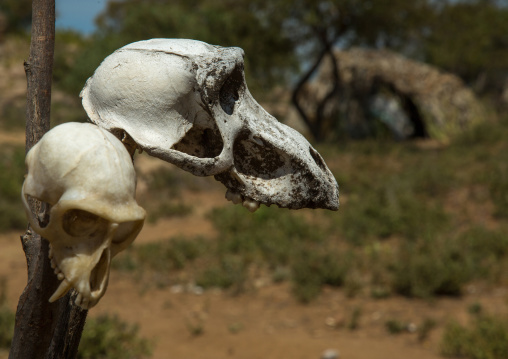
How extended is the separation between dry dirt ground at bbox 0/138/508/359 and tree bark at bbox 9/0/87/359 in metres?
3.61

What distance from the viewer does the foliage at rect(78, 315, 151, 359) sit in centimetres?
478

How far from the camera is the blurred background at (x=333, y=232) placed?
5543mm

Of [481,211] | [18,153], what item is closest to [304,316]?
[481,211]

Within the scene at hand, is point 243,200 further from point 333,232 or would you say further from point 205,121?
point 333,232

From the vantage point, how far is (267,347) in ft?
17.6

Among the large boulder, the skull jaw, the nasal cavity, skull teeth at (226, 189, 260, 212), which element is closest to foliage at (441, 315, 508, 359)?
the nasal cavity

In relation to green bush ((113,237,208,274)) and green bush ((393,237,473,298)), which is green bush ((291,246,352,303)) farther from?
green bush ((113,237,208,274))

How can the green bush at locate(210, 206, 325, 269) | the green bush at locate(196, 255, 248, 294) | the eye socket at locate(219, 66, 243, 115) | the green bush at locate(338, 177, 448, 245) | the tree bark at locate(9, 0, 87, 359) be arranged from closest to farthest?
the tree bark at locate(9, 0, 87, 359), the eye socket at locate(219, 66, 243, 115), the green bush at locate(196, 255, 248, 294), the green bush at locate(210, 206, 325, 269), the green bush at locate(338, 177, 448, 245)

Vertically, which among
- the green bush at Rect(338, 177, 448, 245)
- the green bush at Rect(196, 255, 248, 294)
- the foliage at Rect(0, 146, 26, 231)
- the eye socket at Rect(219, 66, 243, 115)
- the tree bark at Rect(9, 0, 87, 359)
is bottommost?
the foliage at Rect(0, 146, 26, 231)

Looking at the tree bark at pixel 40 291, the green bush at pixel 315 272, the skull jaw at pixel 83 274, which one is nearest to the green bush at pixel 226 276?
the green bush at pixel 315 272

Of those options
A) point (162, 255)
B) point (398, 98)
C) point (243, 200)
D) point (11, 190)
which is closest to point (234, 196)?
point (243, 200)

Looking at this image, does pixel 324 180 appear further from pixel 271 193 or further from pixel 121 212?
pixel 121 212

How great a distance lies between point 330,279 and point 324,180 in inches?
210

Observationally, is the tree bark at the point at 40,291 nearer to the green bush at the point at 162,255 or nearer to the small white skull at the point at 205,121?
the small white skull at the point at 205,121
